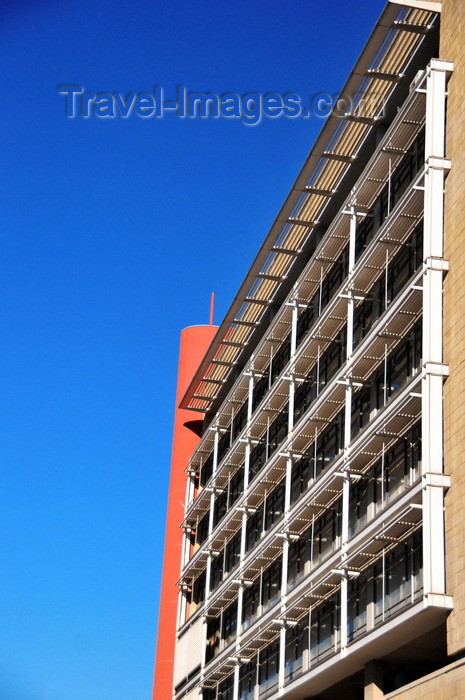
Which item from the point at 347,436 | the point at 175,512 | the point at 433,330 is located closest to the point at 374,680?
the point at 347,436

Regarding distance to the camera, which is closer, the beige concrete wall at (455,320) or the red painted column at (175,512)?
the beige concrete wall at (455,320)

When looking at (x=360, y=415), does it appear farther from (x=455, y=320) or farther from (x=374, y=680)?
(x=374, y=680)

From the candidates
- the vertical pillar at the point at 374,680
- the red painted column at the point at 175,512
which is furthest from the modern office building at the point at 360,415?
the red painted column at the point at 175,512

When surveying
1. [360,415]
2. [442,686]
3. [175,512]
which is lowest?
[442,686]

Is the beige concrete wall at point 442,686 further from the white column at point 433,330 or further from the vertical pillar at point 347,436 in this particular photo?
the vertical pillar at point 347,436

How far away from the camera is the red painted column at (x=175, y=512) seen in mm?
61000

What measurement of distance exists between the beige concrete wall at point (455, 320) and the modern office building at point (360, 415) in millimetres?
65

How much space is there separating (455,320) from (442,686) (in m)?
9.71

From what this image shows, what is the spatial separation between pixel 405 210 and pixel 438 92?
12.1 feet

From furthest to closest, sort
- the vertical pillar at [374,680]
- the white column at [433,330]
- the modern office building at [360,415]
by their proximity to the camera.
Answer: the vertical pillar at [374,680], the modern office building at [360,415], the white column at [433,330]

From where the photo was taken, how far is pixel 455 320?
30.1 metres

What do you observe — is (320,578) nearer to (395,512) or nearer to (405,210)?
(395,512)

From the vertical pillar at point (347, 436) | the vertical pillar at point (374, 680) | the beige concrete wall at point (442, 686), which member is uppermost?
the vertical pillar at point (347, 436)

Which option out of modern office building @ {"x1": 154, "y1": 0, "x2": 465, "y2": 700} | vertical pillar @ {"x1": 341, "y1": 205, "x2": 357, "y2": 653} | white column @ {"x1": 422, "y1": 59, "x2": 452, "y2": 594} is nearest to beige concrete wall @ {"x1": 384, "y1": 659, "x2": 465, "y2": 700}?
modern office building @ {"x1": 154, "y1": 0, "x2": 465, "y2": 700}
